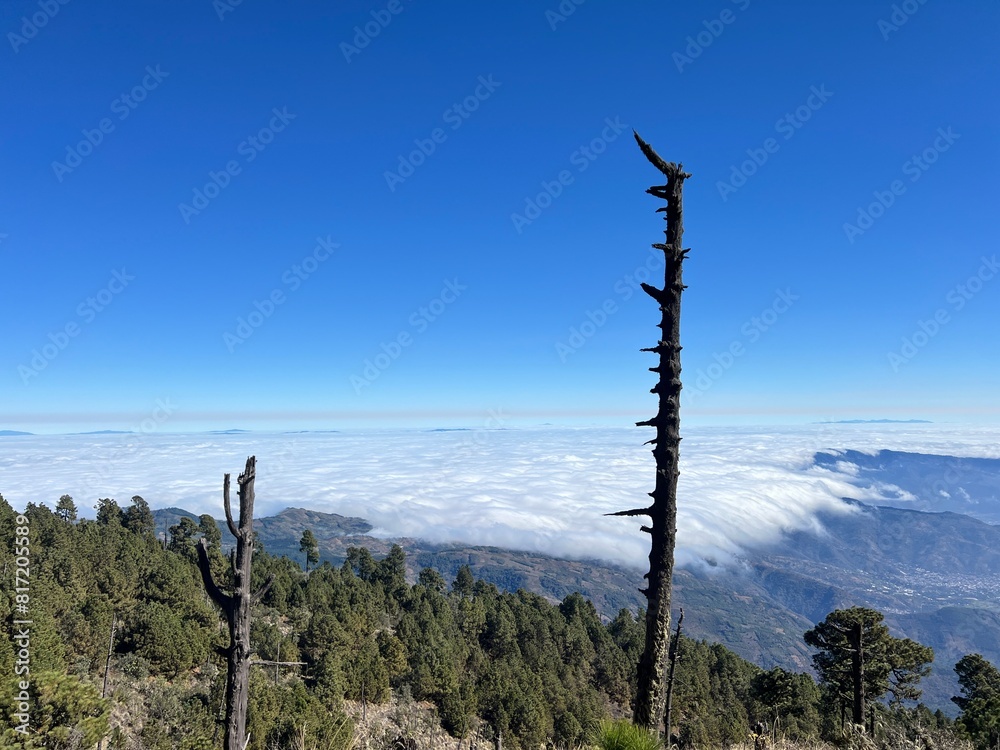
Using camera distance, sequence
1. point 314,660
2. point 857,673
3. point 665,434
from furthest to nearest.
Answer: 1. point 314,660
2. point 857,673
3. point 665,434

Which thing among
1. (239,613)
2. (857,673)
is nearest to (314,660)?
(857,673)

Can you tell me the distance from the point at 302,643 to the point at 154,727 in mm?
26791

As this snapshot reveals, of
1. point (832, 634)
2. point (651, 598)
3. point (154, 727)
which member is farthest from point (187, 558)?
point (651, 598)

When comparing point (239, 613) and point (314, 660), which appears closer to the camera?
point (239, 613)

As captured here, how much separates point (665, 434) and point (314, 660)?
4727 centimetres

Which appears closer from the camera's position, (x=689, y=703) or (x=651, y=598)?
(x=651, y=598)

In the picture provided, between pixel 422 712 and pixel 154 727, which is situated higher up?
pixel 154 727

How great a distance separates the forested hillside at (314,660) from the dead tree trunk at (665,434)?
10.0 m

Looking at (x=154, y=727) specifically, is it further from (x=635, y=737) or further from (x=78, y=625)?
(x=635, y=737)

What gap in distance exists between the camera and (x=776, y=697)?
126ft

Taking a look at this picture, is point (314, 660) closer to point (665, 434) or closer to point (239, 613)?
point (239, 613)

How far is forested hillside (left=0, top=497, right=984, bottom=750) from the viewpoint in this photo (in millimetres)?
Result: 25297

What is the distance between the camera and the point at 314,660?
45625 millimetres

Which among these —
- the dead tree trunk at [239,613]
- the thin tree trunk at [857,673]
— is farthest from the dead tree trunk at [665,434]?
the thin tree trunk at [857,673]
